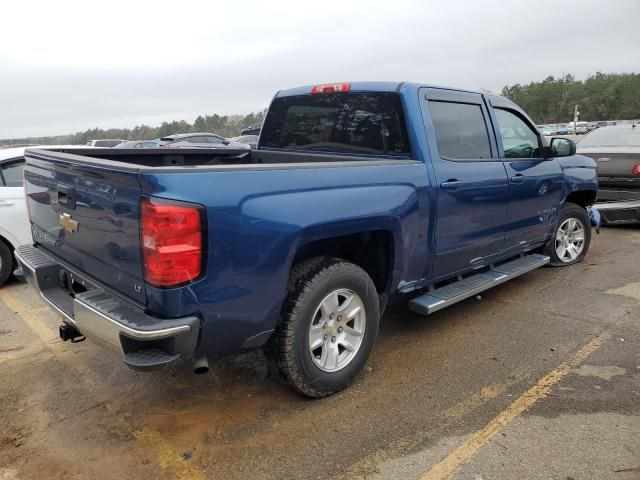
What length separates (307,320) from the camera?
291cm

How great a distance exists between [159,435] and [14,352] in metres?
1.82

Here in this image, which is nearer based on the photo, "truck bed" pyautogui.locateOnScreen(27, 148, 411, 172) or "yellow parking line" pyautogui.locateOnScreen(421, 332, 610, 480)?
"yellow parking line" pyautogui.locateOnScreen(421, 332, 610, 480)

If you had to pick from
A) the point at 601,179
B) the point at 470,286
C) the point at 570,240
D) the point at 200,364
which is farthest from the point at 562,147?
the point at 200,364

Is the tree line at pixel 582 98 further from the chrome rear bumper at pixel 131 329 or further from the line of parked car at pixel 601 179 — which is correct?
the chrome rear bumper at pixel 131 329

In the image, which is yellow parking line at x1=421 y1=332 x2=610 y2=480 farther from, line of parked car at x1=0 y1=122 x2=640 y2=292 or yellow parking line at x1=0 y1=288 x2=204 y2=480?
line of parked car at x1=0 y1=122 x2=640 y2=292

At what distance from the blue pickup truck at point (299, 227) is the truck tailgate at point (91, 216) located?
0.04 feet

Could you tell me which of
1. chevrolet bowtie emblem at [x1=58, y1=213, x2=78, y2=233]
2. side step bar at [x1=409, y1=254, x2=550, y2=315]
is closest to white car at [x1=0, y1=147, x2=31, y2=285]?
chevrolet bowtie emblem at [x1=58, y1=213, x2=78, y2=233]

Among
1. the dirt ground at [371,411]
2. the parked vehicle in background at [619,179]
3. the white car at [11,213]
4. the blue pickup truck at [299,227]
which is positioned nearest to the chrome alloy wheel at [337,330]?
the blue pickup truck at [299,227]

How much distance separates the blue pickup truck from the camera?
2.40 m

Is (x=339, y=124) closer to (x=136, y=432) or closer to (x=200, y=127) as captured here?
(x=136, y=432)

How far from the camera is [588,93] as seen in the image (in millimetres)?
78438

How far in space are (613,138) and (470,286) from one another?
6697mm

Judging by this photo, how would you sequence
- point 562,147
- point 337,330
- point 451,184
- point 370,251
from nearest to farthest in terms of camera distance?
point 337,330, point 370,251, point 451,184, point 562,147

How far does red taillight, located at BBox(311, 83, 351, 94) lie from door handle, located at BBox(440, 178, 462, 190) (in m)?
1.09
